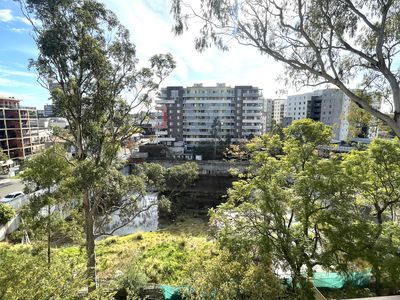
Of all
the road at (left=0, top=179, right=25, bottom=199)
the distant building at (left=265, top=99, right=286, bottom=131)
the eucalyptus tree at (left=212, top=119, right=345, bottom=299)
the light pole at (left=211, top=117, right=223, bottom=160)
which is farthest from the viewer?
the distant building at (left=265, top=99, right=286, bottom=131)

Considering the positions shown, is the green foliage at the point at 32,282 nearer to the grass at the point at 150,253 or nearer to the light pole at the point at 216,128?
the grass at the point at 150,253

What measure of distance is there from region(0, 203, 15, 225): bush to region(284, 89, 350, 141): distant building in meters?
38.6

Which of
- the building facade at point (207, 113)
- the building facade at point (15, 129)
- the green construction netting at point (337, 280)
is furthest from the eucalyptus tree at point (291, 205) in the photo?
the building facade at point (207, 113)

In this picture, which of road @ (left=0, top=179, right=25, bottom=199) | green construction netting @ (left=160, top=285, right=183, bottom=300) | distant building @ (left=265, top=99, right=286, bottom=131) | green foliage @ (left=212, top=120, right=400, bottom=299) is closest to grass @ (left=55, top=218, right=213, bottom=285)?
green construction netting @ (left=160, top=285, right=183, bottom=300)

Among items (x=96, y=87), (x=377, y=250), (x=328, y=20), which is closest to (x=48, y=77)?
(x=96, y=87)

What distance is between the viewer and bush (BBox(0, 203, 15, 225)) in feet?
41.1

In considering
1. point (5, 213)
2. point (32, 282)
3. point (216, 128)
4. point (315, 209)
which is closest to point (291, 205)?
point (315, 209)

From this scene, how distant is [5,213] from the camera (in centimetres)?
1255

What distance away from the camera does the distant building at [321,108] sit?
39.1m

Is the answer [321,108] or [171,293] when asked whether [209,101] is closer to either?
[321,108]

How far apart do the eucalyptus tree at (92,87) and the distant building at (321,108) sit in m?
36.0

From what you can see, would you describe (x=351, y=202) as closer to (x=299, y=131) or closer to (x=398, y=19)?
(x=299, y=131)

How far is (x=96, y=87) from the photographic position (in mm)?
6789

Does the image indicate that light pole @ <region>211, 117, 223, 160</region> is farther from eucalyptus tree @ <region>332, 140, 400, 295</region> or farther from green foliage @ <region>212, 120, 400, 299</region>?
eucalyptus tree @ <region>332, 140, 400, 295</region>
